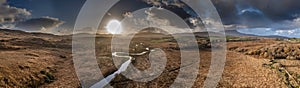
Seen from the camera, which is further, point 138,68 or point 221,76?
point 138,68

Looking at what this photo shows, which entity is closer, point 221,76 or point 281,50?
point 221,76

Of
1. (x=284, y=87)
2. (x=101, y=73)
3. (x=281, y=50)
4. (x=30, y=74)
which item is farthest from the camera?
(x=281, y=50)

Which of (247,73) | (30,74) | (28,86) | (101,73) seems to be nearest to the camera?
(28,86)

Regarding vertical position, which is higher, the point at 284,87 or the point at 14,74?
the point at 14,74

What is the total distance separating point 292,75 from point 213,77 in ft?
31.9

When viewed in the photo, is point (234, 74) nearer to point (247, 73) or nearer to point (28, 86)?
point (247, 73)

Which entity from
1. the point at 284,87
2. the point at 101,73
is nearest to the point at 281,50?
the point at 284,87

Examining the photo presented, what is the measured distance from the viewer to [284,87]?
2953 centimetres

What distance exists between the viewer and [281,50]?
216 ft

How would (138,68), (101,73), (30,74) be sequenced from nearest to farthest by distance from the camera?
(30,74)
(101,73)
(138,68)

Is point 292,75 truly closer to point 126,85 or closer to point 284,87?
point 284,87

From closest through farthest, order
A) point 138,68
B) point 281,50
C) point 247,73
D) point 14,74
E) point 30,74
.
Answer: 1. point 14,74
2. point 30,74
3. point 247,73
4. point 138,68
5. point 281,50

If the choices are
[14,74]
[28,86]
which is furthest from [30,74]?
[28,86]

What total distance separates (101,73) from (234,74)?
1961 cm
